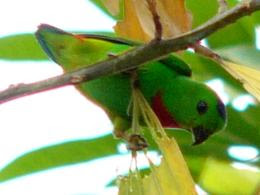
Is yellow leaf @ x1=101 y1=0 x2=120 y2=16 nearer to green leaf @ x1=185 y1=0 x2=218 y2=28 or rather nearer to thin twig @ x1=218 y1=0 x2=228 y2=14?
thin twig @ x1=218 y1=0 x2=228 y2=14

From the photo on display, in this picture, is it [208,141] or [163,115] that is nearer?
[163,115]

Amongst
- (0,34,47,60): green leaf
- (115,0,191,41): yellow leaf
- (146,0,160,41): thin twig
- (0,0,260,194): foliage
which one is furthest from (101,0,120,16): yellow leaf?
(0,34,47,60): green leaf

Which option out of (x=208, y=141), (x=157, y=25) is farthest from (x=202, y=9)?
Answer: (x=157, y=25)

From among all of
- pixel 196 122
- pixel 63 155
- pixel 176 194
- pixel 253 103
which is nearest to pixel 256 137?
pixel 253 103

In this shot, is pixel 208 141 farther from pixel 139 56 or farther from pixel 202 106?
pixel 139 56

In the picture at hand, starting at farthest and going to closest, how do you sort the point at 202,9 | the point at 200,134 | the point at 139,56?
the point at 202,9, the point at 200,134, the point at 139,56

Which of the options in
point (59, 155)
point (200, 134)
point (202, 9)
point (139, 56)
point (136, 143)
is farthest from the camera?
point (59, 155)

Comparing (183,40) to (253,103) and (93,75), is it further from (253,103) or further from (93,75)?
(253,103)
